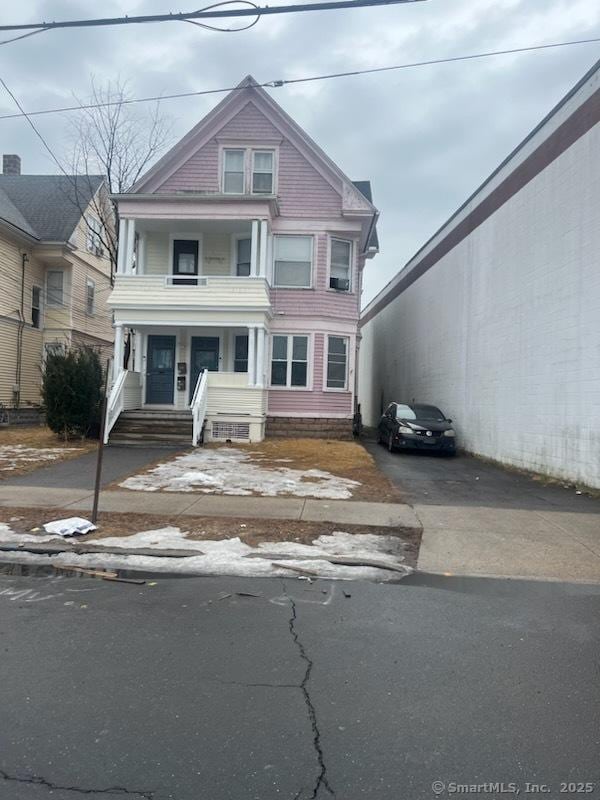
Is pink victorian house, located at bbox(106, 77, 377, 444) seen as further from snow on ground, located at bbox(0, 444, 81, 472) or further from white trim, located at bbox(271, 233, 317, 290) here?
snow on ground, located at bbox(0, 444, 81, 472)

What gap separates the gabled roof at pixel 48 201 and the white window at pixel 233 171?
8179mm

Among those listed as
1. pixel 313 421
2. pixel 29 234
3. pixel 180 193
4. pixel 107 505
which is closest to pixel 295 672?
pixel 107 505

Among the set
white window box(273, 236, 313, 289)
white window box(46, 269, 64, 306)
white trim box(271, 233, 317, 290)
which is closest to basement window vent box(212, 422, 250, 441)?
white trim box(271, 233, 317, 290)

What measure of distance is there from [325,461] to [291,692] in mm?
10494

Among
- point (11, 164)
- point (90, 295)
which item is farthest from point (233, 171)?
point (11, 164)

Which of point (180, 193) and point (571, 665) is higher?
point (180, 193)

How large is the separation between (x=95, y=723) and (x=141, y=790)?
2.06 feet

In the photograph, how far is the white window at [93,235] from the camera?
26.5m

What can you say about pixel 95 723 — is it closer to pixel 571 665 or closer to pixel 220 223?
pixel 571 665

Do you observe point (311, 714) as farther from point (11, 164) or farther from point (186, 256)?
point (11, 164)

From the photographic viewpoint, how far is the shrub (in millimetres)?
15914

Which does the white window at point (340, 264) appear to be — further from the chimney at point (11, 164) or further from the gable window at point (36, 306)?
the chimney at point (11, 164)

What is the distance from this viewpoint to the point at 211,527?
24.5 feet

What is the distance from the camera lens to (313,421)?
19.1m
